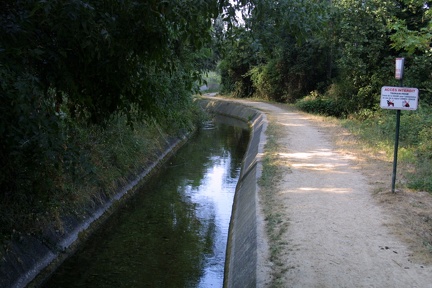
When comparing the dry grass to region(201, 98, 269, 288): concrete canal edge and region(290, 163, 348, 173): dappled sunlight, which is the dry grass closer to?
region(290, 163, 348, 173): dappled sunlight

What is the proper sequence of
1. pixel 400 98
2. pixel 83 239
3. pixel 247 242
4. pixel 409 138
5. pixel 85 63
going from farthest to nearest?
pixel 409 138
pixel 83 239
pixel 400 98
pixel 247 242
pixel 85 63

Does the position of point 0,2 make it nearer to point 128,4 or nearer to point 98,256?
point 128,4

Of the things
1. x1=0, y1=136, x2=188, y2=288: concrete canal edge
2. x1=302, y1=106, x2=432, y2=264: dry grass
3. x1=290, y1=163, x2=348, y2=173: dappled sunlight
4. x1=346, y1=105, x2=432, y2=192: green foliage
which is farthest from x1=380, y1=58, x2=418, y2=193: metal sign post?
x1=0, y1=136, x2=188, y2=288: concrete canal edge

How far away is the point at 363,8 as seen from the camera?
21641 mm

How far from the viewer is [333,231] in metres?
7.45

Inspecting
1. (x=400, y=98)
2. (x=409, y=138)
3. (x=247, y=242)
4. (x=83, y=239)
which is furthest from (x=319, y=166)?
(x=83, y=239)

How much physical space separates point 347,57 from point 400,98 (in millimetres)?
14582

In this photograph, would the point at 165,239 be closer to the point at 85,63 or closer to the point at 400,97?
the point at 400,97

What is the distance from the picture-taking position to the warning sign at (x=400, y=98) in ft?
28.4

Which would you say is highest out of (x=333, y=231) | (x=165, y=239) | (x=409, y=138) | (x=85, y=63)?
(x=85, y=63)

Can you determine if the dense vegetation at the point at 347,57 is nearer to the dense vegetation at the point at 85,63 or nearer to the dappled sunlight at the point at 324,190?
the dense vegetation at the point at 85,63

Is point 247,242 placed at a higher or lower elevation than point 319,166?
lower

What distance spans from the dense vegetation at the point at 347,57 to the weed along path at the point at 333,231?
1650mm

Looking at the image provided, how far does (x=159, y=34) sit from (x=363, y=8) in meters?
18.8
